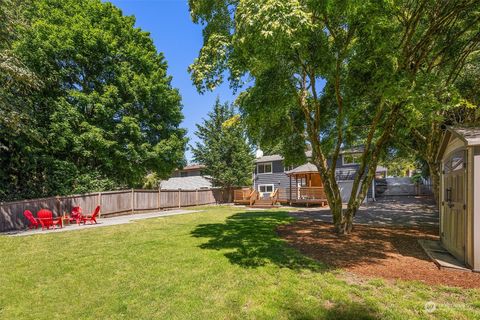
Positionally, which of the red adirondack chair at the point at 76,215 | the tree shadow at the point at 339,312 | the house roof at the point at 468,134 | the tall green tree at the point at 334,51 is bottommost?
the red adirondack chair at the point at 76,215

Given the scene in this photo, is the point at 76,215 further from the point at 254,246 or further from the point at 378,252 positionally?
the point at 378,252

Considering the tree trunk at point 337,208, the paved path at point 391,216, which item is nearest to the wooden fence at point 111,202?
the paved path at point 391,216

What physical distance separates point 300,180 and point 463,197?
20.4 meters

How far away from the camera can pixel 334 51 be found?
26.3ft

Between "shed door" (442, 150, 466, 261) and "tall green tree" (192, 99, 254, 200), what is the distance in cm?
1924

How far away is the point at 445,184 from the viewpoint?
23.4 feet

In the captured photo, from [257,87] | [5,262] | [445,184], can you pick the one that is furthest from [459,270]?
[5,262]

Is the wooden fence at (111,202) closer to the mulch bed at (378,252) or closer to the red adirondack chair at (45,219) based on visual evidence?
the red adirondack chair at (45,219)

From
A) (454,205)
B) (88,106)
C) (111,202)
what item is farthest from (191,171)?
(454,205)

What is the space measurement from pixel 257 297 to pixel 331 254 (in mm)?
2992

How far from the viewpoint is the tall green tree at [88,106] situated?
1401 centimetres

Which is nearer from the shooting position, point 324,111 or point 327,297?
point 327,297

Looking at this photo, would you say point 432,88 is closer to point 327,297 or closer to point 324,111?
point 324,111

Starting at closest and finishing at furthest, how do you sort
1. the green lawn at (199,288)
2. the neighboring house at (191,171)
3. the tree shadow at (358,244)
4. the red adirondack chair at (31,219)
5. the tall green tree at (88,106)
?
the green lawn at (199,288) → the tree shadow at (358,244) → the red adirondack chair at (31,219) → the tall green tree at (88,106) → the neighboring house at (191,171)
